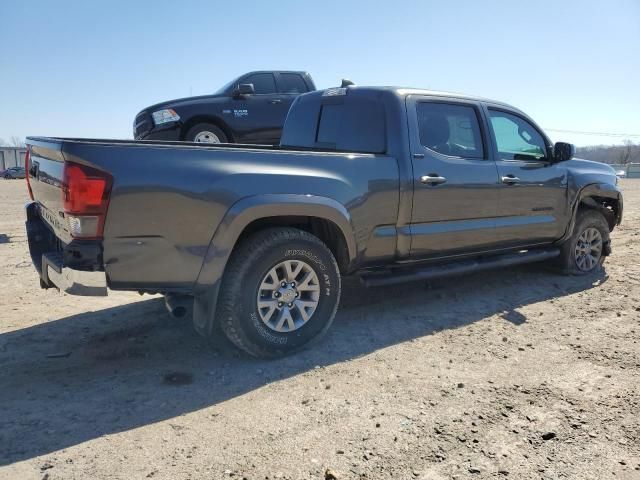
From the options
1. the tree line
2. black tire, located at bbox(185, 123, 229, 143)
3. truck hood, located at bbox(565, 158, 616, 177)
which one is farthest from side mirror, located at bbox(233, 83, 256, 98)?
the tree line

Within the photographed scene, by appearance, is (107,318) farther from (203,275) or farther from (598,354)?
(598,354)

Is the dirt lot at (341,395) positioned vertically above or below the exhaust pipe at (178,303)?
below

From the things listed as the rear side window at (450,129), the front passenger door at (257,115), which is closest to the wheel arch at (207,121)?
the front passenger door at (257,115)

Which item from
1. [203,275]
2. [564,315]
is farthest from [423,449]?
[564,315]

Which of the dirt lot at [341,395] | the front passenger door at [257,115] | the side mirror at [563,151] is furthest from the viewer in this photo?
the front passenger door at [257,115]

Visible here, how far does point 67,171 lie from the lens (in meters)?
2.90

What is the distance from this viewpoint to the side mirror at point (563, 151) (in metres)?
5.43

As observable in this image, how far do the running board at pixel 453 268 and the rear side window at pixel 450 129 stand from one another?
3.30ft

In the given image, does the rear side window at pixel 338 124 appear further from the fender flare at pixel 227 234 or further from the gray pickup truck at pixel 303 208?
the fender flare at pixel 227 234

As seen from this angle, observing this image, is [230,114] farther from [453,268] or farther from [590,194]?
[590,194]

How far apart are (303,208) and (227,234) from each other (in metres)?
0.58

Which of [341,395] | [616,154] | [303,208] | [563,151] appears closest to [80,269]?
[303,208]

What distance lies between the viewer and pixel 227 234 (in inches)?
129

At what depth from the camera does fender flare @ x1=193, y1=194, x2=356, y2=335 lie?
326cm
